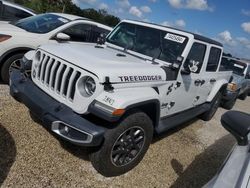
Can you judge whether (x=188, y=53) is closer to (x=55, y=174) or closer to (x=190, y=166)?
(x=190, y=166)

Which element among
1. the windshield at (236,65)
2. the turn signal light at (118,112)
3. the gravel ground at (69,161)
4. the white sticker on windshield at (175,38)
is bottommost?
the gravel ground at (69,161)

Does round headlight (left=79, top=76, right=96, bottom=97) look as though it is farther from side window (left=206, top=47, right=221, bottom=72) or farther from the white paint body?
side window (left=206, top=47, right=221, bottom=72)

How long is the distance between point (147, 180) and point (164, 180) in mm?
285

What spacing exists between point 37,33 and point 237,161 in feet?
16.0

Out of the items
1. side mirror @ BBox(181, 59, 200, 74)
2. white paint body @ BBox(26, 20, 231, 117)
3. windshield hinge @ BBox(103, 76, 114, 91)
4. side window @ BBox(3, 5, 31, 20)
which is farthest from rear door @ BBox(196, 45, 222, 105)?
side window @ BBox(3, 5, 31, 20)

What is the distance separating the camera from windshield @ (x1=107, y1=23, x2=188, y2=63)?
4.37m

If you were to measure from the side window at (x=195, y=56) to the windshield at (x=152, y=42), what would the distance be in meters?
0.23

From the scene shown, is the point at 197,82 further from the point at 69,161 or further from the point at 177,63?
the point at 69,161

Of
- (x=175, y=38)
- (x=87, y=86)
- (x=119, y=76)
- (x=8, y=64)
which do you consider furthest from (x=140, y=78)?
(x=8, y=64)

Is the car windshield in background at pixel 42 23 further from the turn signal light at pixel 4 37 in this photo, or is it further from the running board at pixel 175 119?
the running board at pixel 175 119

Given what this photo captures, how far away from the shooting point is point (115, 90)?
3184 millimetres

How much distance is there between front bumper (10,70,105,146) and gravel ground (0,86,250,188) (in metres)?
0.60

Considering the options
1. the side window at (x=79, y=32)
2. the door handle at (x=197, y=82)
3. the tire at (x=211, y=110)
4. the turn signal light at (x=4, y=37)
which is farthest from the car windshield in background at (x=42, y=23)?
the tire at (x=211, y=110)

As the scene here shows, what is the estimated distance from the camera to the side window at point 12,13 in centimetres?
841
